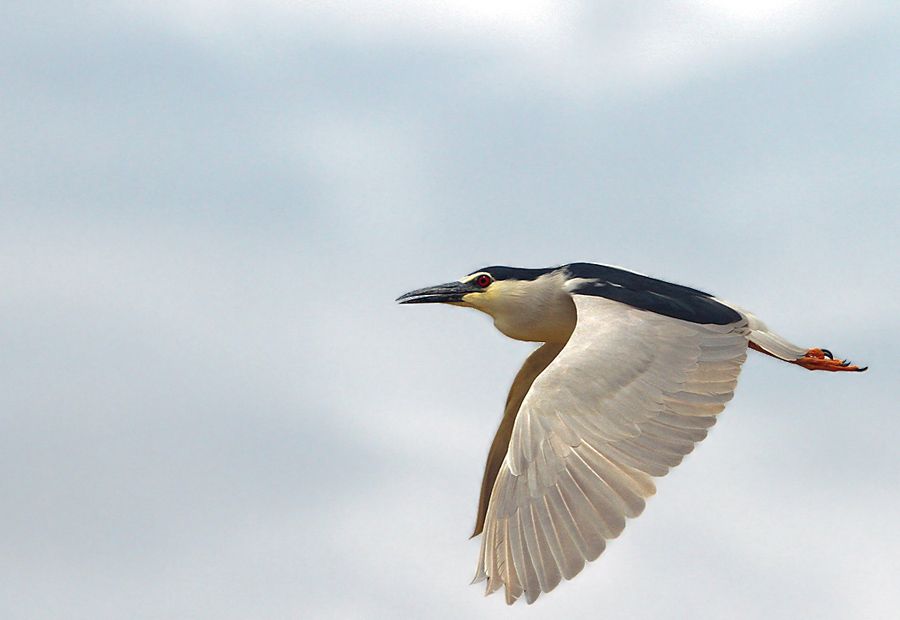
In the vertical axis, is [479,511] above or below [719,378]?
below

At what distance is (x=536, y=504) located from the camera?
9195mm

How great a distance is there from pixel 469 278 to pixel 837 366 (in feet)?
11.0

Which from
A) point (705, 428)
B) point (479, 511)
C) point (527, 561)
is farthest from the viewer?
point (479, 511)

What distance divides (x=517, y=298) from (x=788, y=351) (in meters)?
2.36

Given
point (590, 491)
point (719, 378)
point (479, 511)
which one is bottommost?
point (479, 511)

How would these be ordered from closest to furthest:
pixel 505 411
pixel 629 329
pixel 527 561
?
pixel 527 561 < pixel 629 329 < pixel 505 411

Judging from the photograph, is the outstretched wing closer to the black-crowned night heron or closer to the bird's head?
the black-crowned night heron

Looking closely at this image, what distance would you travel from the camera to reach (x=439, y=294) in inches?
497

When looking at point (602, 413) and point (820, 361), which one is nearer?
point (602, 413)

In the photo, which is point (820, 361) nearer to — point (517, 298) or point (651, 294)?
point (651, 294)

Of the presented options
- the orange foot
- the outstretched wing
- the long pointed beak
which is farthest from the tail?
the long pointed beak

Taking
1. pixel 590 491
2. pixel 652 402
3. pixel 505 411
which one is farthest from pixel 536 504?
pixel 505 411

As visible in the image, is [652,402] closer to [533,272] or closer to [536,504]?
[536,504]

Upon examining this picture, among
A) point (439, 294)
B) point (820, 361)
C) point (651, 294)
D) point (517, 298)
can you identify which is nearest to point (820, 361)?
point (820, 361)
